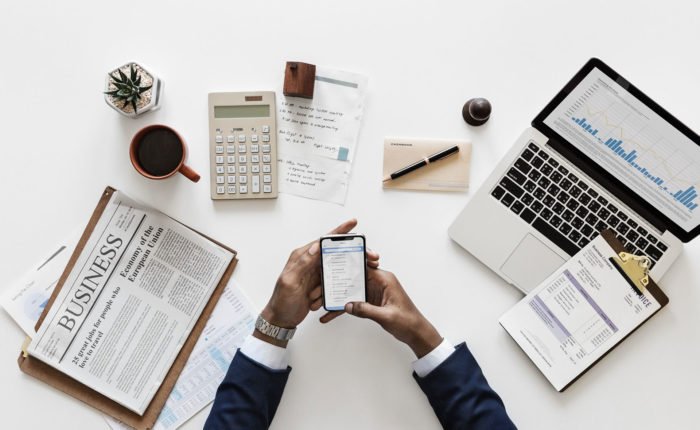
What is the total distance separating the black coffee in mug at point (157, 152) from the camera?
0.88 m

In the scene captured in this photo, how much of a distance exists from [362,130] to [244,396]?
540 mm

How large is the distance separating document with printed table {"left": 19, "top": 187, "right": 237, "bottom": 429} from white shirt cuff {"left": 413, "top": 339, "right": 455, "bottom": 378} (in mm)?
401

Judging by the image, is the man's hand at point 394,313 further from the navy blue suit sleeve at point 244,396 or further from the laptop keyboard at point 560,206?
the laptop keyboard at point 560,206

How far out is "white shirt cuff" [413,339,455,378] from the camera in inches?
34.0

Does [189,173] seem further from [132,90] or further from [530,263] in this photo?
[530,263]

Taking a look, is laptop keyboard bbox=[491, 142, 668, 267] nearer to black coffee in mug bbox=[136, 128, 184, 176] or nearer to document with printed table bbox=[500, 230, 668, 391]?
document with printed table bbox=[500, 230, 668, 391]

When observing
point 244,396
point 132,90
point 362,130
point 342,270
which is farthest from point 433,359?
point 132,90

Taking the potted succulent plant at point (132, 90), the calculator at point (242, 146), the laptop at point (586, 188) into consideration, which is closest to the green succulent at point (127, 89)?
the potted succulent plant at point (132, 90)

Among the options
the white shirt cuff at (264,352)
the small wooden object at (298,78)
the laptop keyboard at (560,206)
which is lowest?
the white shirt cuff at (264,352)

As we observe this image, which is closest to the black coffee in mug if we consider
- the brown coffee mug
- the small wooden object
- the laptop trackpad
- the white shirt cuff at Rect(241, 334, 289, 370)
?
the brown coffee mug

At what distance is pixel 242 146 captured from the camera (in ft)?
3.00

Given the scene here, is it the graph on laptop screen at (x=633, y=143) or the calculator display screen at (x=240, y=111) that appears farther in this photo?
the calculator display screen at (x=240, y=111)

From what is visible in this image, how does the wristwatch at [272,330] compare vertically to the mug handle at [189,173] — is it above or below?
below

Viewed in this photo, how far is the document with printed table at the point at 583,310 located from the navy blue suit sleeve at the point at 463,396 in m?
0.11
